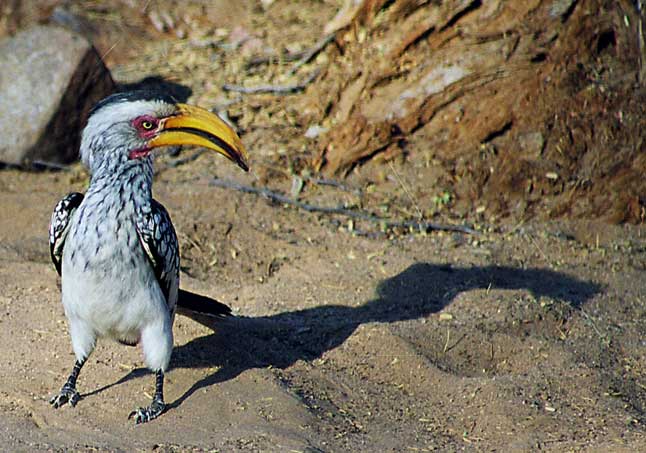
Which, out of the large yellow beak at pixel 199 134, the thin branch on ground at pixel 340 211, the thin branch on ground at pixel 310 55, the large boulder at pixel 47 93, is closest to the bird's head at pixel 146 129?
the large yellow beak at pixel 199 134

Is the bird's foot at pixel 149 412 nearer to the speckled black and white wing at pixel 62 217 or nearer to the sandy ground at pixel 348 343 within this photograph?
the sandy ground at pixel 348 343

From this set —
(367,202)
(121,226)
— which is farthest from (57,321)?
(367,202)

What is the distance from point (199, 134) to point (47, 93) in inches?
154

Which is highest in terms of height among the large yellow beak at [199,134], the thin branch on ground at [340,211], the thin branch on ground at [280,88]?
the large yellow beak at [199,134]

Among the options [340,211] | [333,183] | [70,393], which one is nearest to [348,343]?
[70,393]

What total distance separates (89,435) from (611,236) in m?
4.31

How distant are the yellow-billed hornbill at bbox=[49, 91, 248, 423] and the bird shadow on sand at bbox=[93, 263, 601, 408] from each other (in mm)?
495

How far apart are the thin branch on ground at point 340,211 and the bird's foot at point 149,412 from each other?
3.00m

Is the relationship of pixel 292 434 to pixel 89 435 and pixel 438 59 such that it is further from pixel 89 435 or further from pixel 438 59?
pixel 438 59

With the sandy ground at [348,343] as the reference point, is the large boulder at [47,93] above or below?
above

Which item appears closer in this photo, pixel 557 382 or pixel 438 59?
pixel 557 382

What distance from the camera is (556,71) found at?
7.61 m

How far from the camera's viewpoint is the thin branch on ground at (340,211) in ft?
24.1

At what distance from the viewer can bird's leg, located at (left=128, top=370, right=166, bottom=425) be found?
4.68 meters
